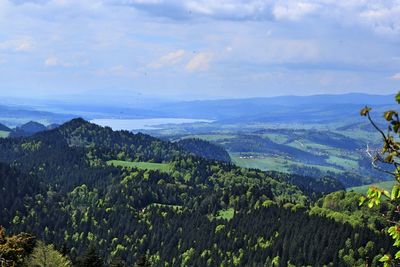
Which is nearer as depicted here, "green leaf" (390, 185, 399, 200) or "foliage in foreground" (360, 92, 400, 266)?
"foliage in foreground" (360, 92, 400, 266)

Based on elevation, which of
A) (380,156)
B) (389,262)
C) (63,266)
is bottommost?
(63,266)

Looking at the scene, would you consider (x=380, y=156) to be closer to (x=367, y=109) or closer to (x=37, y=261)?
(x=367, y=109)

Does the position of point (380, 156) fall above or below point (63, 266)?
above

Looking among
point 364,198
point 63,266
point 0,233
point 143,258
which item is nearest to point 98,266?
point 143,258

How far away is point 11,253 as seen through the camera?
3575cm

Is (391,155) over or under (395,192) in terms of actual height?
over

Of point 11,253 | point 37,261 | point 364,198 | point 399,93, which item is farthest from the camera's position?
point 37,261

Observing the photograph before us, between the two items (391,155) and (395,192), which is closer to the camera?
(395,192)

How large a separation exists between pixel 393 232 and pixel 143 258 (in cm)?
10502

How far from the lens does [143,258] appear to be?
383 feet

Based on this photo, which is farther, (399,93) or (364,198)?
(364,198)

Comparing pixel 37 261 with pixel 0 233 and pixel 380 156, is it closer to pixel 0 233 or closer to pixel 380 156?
pixel 0 233

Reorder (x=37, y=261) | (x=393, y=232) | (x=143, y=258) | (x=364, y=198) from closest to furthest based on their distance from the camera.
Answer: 1. (x=393, y=232)
2. (x=364, y=198)
3. (x=37, y=261)
4. (x=143, y=258)

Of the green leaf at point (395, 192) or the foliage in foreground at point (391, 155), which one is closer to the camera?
the foliage in foreground at point (391, 155)
